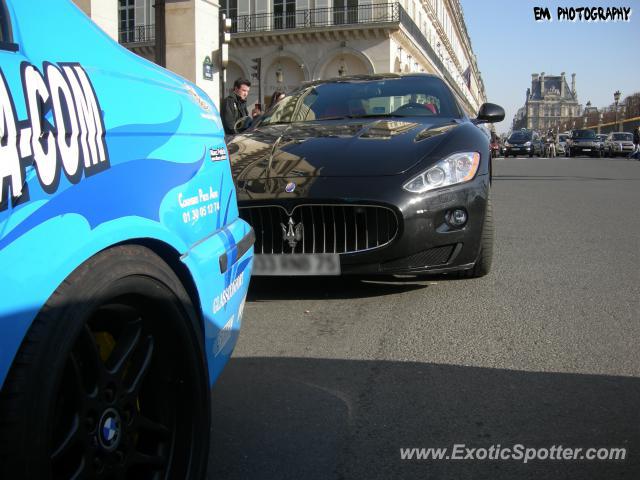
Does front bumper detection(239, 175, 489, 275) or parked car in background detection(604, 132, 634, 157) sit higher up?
parked car in background detection(604, 132, 634, 157)

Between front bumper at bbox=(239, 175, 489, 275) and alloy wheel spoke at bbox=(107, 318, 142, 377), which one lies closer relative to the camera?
alloy wheel spoke at bbox=(107, 318, 142, 377)

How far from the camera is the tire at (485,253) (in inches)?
198

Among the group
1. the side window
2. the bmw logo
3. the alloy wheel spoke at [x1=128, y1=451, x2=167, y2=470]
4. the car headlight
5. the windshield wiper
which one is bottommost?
the alloy wheel spoke at [x1=128, y1=451, x2=167, y2=470]

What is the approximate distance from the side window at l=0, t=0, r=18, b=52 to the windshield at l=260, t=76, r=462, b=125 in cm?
436

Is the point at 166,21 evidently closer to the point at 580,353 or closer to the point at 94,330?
the point at 580,353

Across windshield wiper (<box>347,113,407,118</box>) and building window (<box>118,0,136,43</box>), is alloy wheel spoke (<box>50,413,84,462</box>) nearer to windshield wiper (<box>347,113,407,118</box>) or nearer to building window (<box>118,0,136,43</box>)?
windshield wiper (<box>347,113,407,118</box>)

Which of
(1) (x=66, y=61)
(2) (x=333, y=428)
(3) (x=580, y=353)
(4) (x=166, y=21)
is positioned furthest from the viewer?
(4) (x=166, y=21)

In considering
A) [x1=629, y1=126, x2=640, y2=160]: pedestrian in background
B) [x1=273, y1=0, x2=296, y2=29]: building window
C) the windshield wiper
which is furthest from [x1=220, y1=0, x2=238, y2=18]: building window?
the windshield wiper

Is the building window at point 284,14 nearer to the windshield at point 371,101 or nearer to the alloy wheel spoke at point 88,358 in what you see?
the windshield at point 371,101

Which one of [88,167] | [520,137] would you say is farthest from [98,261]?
[520,137]

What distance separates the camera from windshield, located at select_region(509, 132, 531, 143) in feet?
148

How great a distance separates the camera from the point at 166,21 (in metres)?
15.6

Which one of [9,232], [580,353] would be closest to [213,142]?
[9,232]

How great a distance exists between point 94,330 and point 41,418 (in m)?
0.40
